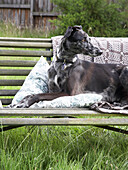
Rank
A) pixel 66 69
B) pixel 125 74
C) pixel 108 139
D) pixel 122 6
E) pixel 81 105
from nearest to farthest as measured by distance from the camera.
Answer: pixel 81 105
pixel 108 139
pixel 66 69
pixel 125 74
pixel 122 6

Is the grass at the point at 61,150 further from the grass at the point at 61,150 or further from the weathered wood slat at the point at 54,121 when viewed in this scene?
the weathered wood slat at the point at 54,121

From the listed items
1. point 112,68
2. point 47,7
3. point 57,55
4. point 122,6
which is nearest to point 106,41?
point 112,68

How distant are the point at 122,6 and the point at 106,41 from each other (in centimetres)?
705

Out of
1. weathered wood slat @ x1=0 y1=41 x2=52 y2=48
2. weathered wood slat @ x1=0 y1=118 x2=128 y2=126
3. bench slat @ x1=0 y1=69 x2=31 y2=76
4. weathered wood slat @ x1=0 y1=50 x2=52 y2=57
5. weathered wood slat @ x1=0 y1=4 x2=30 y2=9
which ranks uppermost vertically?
weathered wood slat @ x1=0 y1=4 x2=30 y2=9

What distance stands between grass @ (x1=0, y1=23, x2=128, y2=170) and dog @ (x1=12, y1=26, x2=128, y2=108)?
375 millimetres

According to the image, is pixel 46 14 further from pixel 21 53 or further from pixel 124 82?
pixel 124 82

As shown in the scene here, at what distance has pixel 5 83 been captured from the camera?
359 cm

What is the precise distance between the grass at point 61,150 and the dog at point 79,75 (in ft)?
1.23

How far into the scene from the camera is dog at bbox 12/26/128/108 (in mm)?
3179

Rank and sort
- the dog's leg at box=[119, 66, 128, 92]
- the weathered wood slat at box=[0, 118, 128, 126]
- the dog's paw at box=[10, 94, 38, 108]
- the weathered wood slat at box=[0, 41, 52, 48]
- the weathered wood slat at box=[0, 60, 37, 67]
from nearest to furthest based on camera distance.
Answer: the weathered wood slat at box=[0, 118, 128, 126], the dog's paw at box=[10, 94, 38, 108], the dog's leg at box=[119, 66, 128, 92], the weathered wood slat at box=[0, 60, 37, 67], the weathered wood slat at box=[0, 41, 52, 48]

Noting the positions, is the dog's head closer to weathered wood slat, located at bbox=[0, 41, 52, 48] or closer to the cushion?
the cushion

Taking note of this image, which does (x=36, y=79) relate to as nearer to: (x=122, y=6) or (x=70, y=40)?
(x=70, y=40)

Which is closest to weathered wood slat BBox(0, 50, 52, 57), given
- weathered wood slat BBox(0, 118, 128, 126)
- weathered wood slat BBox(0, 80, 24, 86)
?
weathered wood slat BBox(0, 80, 24, 86)

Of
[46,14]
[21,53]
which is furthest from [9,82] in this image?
[46,14]
